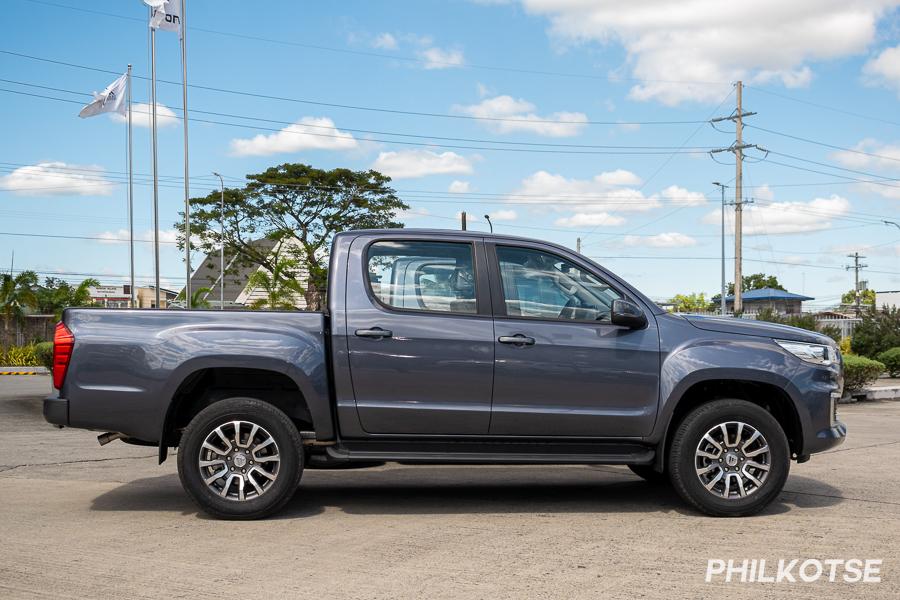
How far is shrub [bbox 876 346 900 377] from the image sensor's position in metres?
23.0

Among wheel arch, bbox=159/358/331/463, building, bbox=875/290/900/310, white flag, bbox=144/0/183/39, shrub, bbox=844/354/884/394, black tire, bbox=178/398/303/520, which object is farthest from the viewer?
building, bbox=875/290/900/310

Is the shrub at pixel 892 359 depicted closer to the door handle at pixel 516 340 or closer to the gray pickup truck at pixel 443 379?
the gray pickup truck at pixel 443 379

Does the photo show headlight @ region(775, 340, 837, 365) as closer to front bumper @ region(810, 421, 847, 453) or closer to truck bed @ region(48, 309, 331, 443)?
front bumper @ region(810, 421, 847, 453)

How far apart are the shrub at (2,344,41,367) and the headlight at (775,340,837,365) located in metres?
28.6

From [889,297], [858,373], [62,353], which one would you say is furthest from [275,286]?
[889,297]

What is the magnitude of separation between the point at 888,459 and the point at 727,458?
3921mm

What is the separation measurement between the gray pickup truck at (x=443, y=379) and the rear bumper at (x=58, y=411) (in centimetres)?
1

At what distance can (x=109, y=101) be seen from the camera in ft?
112

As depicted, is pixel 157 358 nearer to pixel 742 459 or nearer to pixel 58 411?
pixel 58 411

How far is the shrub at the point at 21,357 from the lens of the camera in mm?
31266

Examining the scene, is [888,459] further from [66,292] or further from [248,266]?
[66,292]

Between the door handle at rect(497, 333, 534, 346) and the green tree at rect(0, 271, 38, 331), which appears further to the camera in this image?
the green tree at rect(0, 271, 38, 331)

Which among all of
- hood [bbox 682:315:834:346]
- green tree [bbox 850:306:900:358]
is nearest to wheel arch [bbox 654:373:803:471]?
hood [bbox 682:315:834:346]

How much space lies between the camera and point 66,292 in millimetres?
55188
